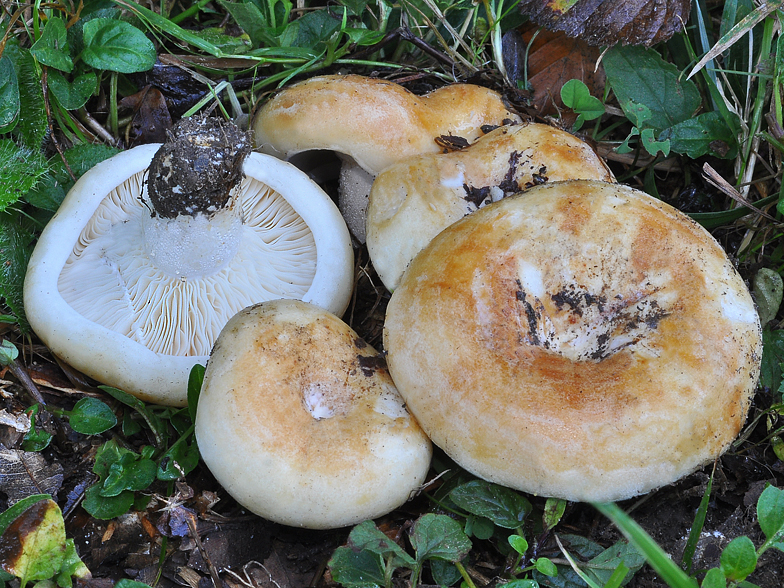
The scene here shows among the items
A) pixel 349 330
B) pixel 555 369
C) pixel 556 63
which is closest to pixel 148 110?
pixel 349 330

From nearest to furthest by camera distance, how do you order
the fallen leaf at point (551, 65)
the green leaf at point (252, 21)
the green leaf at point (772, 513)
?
the green leaf at point (772, 513), the green leaf at point (252, 21), the fallen leaf at point (551, 65)

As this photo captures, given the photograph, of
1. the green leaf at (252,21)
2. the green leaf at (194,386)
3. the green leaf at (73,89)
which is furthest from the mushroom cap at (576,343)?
the green leaf at (73,89)

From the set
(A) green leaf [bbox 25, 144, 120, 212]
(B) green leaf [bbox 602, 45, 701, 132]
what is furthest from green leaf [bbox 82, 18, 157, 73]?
(B) green leaf [bbox 602, 45, 701, 132]

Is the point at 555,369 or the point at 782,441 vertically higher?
the point at 555,369

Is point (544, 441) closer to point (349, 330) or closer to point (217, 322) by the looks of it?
point (349, 330)

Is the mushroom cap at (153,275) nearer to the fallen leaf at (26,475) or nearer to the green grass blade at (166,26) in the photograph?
the fallen leaf at (26,475)
